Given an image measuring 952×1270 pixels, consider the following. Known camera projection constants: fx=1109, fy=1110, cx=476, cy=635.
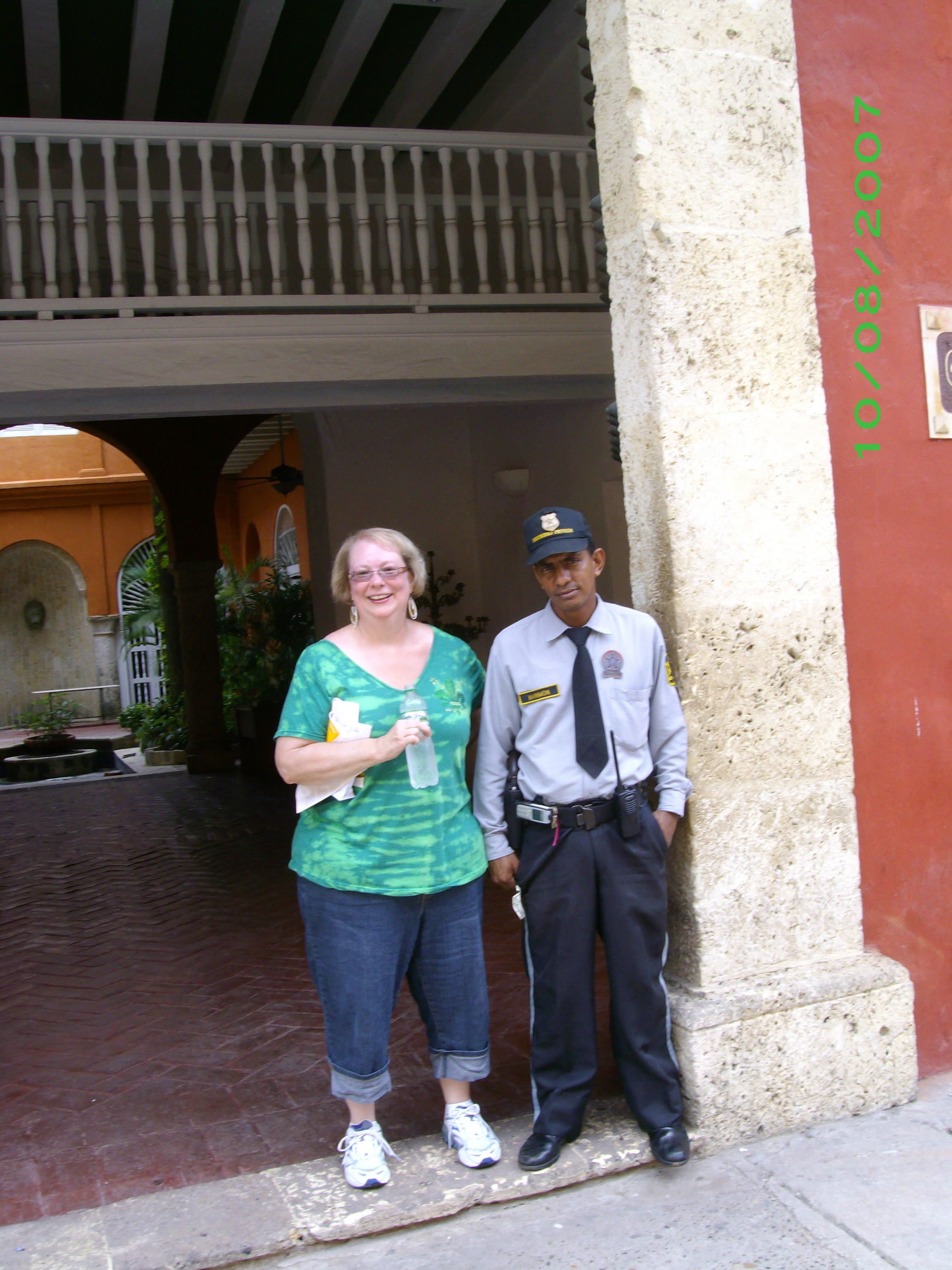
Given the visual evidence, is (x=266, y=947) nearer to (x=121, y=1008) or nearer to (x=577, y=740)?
(x=121, y=1008)

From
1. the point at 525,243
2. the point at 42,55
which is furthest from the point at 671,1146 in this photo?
the point at 42,55

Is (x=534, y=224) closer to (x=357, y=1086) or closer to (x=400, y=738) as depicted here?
(x=400, y=738)

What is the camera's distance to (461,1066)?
2.89 metres

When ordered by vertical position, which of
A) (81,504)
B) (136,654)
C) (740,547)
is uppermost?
(81,504)

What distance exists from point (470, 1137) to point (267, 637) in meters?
9.32

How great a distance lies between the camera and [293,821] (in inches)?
342

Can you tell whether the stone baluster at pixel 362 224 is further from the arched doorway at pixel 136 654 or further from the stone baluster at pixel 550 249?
the arched doorway at pixel 136 654

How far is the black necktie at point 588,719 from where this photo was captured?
276 centimetres

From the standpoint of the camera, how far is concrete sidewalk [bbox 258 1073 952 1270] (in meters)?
2.46

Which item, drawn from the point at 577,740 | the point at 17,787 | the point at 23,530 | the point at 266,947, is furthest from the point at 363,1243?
the point at 23,530

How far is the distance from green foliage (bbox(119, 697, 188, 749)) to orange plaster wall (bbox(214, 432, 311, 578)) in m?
2.46

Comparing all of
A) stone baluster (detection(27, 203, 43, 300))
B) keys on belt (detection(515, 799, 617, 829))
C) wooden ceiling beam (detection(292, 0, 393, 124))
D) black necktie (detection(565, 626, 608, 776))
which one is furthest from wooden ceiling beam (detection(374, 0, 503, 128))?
keys on belt (detection(515, 799, 617, 829))

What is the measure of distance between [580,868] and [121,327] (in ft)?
16.1

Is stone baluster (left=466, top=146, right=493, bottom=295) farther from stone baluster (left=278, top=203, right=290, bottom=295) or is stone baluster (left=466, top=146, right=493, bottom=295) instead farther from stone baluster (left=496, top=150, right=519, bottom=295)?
stone baluster (left=278, top=203, right=290, bottom=295)
